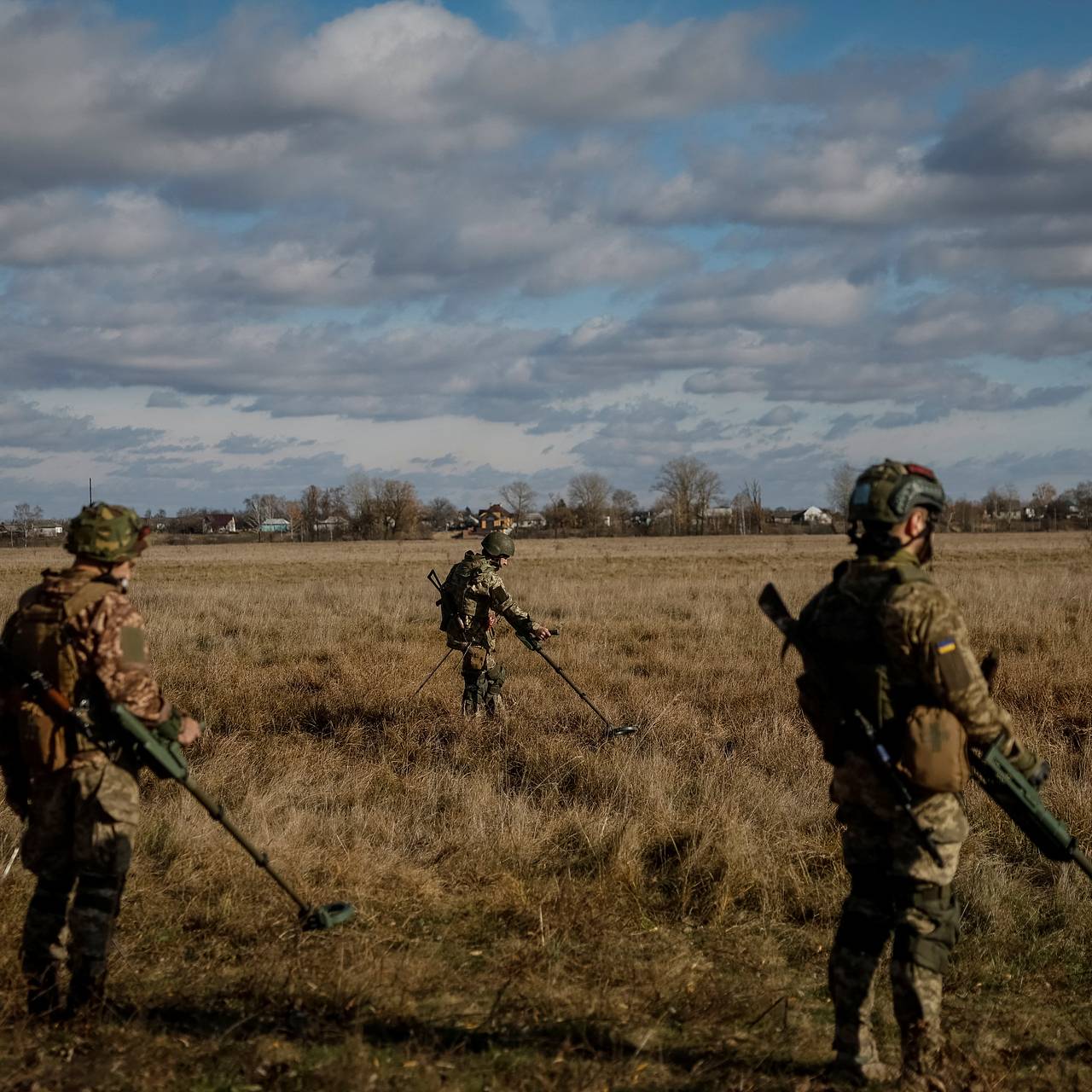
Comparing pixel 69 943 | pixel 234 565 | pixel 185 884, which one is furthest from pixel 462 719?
pixel 234 565

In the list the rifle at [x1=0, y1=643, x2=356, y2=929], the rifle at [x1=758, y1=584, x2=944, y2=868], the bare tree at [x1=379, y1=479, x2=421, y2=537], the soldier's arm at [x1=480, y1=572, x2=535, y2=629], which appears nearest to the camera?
the rifle at [x1=758, y1=584, x2=944, y2=868]

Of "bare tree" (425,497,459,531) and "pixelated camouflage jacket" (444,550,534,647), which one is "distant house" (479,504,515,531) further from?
"bare tree" (425,497,459,531)

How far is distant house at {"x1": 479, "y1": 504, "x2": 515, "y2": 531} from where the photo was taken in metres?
10.0

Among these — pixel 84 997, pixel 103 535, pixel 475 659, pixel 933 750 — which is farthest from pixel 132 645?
pixel 475 659

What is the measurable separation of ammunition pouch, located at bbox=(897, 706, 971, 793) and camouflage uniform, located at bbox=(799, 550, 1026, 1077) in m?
0.03

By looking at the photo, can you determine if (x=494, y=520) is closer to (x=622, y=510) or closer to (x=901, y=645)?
(x=901, y=645)

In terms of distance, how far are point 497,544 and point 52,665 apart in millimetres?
5795

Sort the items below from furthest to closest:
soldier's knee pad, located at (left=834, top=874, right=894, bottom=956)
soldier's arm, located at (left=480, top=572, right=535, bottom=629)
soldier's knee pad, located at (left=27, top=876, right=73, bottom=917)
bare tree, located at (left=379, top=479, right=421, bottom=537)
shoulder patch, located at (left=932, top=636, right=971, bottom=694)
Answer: bare tree, located at (left=379, top=479, right=421, bottom=537)
soldier's arm, located at (left=480, top=572, right=535, bottom=629)
soldier's knee pad, located at (left=27, top=876, right=73, bottom=917)
soldier's knee pad, located at (left=834, top=874, right=894, bottom=956)
shoulder patch, located at (left=932, top=636, right=971, bottom=694)

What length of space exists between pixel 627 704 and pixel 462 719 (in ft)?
5.11

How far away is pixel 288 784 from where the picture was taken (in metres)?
6.76

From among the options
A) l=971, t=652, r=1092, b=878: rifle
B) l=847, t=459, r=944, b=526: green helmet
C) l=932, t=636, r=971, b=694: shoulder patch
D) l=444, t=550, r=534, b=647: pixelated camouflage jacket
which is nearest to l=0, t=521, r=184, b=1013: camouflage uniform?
l=847, t=459, r=944, b=526: green helmet

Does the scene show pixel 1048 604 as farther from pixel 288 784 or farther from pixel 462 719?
pixel 288 784

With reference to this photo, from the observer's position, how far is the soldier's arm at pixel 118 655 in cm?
379

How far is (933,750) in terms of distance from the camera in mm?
3375
